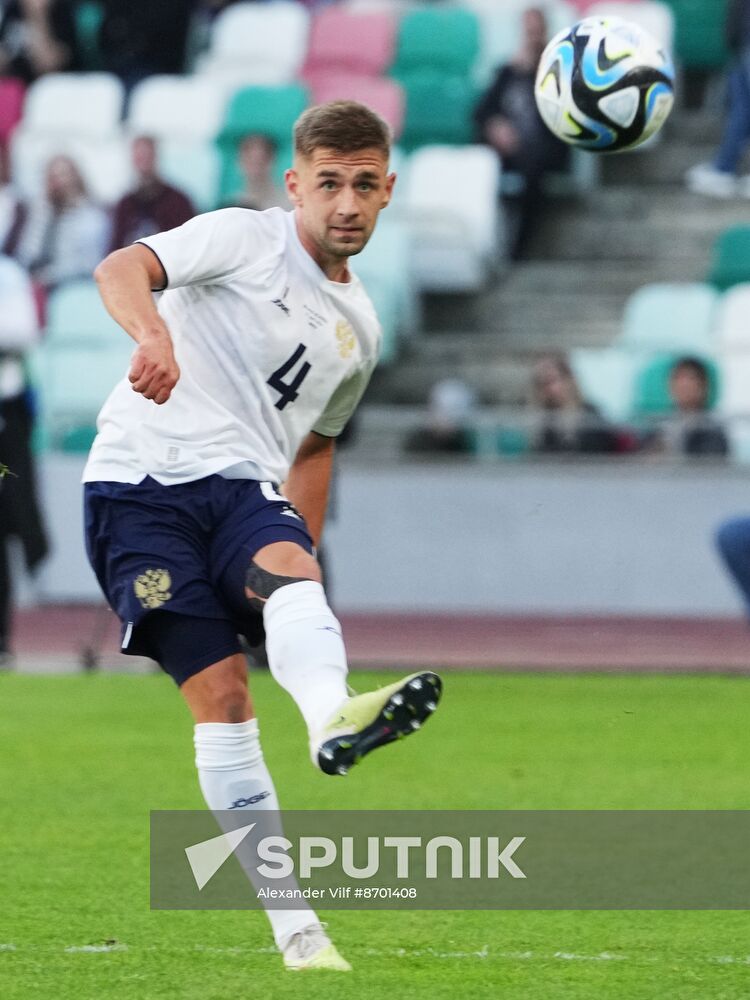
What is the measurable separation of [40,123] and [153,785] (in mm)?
12983

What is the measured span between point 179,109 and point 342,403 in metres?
14.9

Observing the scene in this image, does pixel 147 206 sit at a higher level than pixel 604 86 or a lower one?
lower

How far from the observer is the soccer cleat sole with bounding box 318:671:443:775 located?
4184 millimetres

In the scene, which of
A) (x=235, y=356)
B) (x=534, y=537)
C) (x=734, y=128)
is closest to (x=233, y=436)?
(x=235, y=356)

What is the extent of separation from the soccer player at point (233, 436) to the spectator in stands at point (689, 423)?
31.4 feet

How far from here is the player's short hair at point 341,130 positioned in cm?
491

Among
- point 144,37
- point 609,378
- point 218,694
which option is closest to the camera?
point 218,694

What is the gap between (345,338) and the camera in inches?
206

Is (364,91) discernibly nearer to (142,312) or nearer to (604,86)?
(604,86)

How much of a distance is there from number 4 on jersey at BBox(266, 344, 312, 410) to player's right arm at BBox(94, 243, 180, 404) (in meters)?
0.41

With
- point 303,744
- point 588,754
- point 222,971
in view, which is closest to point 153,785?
point 303,744

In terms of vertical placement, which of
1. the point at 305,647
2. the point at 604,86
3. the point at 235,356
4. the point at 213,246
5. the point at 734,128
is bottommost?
the point at 734,128

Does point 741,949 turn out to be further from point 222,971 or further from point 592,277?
point 592,277

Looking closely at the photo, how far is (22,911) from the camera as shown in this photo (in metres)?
5.74
